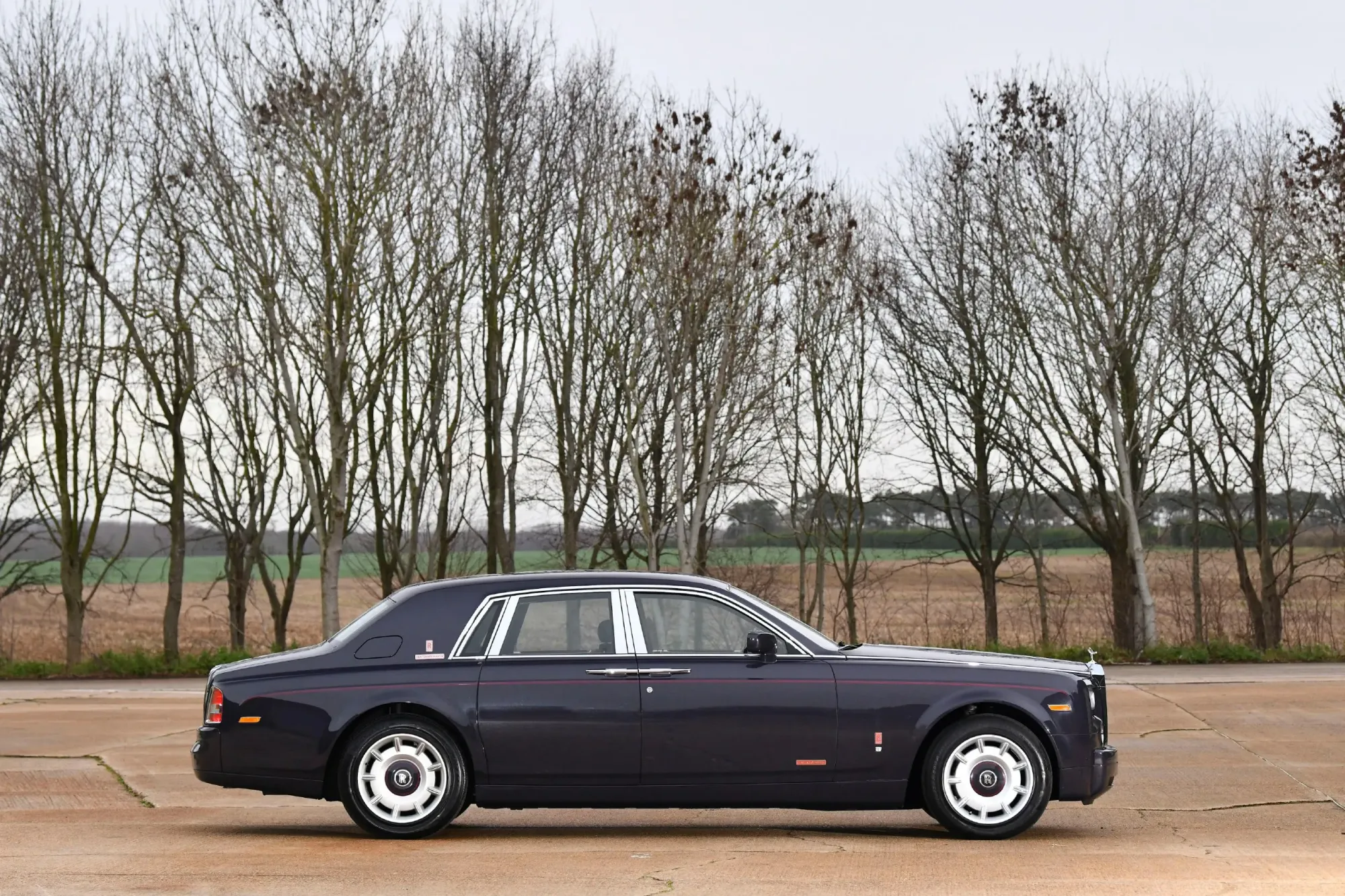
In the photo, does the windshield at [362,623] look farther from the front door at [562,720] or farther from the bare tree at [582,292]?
the bare tree at [582,292]

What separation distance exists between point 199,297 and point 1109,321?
52.3ft

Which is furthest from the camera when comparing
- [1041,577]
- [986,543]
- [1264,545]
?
[986,543]

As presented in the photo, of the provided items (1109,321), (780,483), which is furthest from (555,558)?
(1109,321)

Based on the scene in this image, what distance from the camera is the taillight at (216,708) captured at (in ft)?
29.7

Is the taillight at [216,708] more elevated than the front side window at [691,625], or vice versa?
the front side window at [691,625]

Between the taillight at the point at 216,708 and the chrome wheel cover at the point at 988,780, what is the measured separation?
4159 mm

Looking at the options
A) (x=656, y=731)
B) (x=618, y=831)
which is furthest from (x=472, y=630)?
(x=618, y=831)

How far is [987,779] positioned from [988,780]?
12mm

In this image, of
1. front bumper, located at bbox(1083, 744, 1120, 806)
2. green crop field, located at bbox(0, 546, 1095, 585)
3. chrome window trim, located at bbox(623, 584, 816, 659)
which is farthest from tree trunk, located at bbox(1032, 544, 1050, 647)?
chrome window trim, located at bbox(623, 584, 816, 659)

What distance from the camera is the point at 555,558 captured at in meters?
34.1

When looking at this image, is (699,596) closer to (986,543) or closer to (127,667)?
(127,667)

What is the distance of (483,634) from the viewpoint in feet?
29.8

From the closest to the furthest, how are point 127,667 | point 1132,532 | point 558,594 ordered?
point 558,594, point 127,667, point 1132,532

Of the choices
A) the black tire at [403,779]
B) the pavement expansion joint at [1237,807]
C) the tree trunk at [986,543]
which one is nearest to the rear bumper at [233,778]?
the black tire at [403,779]
